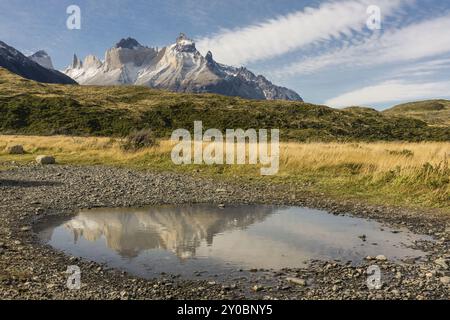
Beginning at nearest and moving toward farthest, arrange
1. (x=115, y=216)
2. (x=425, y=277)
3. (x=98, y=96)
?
(x=425, y=277)
(x=115, y=216)
(x=98, y=96)

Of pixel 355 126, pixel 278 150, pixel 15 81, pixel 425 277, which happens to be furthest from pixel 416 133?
pixel 15 81

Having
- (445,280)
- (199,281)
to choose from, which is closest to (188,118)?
(199,281)

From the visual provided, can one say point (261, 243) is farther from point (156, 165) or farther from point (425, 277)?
Answer: point (156, 165)

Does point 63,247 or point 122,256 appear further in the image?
point 63,247

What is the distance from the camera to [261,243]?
1213 cm

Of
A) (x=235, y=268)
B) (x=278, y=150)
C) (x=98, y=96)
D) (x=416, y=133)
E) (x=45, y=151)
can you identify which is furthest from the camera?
(x=98, y=96)

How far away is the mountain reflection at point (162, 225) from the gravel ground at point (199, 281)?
3.80 feet

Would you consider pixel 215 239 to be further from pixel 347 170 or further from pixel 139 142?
pixel 139 142

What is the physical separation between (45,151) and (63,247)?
104 feet

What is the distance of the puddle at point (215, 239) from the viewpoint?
34.0 ft

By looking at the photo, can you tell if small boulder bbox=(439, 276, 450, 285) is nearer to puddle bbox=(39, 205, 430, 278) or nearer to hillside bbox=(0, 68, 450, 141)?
puddle bbox=(39, 205, 430, 278)

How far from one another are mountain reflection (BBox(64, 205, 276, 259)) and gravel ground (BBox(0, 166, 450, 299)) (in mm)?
1159

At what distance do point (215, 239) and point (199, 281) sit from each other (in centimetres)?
358

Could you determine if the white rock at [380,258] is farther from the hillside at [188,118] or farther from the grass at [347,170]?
the hillside at [188,118]
